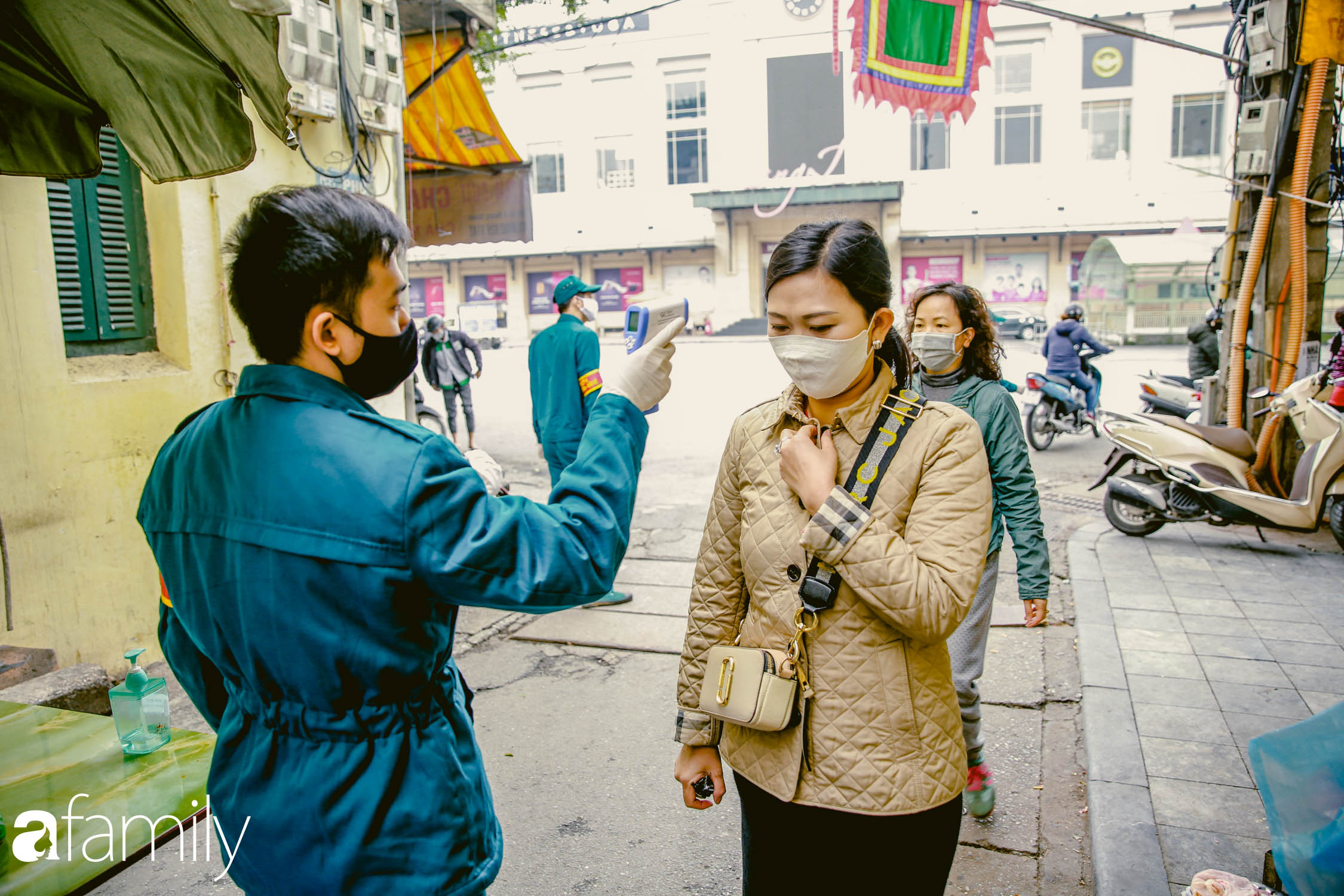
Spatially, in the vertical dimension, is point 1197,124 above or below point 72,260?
above

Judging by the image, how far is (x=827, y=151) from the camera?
28766mm

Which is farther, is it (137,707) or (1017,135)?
(1017,135)

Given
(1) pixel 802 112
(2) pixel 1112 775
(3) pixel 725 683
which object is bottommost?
(2) pixel 1112 775

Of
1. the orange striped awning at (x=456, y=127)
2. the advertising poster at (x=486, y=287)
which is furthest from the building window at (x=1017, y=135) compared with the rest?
the orange striped awning at (x=456, y=127)

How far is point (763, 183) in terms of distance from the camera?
111ft

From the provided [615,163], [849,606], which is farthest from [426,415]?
[615,163]

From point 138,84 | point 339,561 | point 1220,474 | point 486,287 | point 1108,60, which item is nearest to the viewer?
point 339,561

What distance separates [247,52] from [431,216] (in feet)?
21.5

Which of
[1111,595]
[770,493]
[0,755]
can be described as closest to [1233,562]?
[1111,595]

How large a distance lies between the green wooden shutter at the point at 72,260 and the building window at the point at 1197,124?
35.2 m

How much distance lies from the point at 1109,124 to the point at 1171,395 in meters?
26.4

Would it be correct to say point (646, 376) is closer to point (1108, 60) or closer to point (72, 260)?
point (72, 260)

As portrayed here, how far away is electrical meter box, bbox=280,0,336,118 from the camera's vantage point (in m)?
5.10

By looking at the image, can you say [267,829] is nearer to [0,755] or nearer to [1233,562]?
[0,755]
